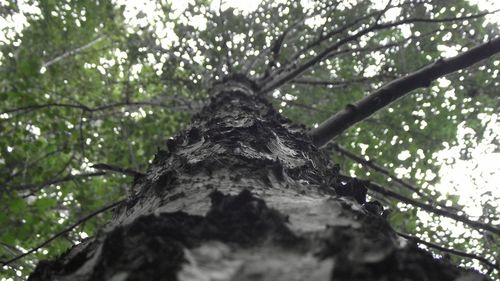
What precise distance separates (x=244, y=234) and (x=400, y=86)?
8.19 feet

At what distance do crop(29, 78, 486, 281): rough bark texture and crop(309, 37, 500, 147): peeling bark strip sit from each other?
4.37 feet

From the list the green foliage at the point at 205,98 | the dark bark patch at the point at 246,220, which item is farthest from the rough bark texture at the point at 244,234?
the green foliage at the point at 205,98

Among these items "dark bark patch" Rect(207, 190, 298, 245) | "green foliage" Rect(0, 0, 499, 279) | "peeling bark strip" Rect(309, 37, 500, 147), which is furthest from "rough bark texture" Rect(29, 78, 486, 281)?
"green foliage" Rect(0, 0, 499, 279)

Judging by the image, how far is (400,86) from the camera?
314cm

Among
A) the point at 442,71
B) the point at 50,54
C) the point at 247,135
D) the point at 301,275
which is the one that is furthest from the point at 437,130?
the point at 50,54

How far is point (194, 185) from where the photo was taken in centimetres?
148

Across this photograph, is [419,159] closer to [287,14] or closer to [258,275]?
[287,14]

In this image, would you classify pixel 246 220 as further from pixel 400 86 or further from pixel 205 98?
pixel 205 98

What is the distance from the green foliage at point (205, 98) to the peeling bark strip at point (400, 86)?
1839 millimetres

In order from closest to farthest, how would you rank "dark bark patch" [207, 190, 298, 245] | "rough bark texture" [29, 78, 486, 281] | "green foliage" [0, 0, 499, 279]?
"rough bark texture" [29, 78, 486, 281]
"dark bark patch" [207, 190, 298, 245]
"green foliage" [0, 0, 499, 279]

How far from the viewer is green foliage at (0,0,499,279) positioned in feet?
18.1

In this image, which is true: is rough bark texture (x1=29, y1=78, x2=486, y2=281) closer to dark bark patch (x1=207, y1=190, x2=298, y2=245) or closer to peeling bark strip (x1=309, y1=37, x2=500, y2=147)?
dark bark patch (x1=207, y1=190, x2=298, y2=245)

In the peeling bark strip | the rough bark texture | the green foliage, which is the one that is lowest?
the rough bark texture

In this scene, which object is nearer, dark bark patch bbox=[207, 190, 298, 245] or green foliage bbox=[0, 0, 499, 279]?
dark bark patch bbox=[207, 190, 298, 245]
